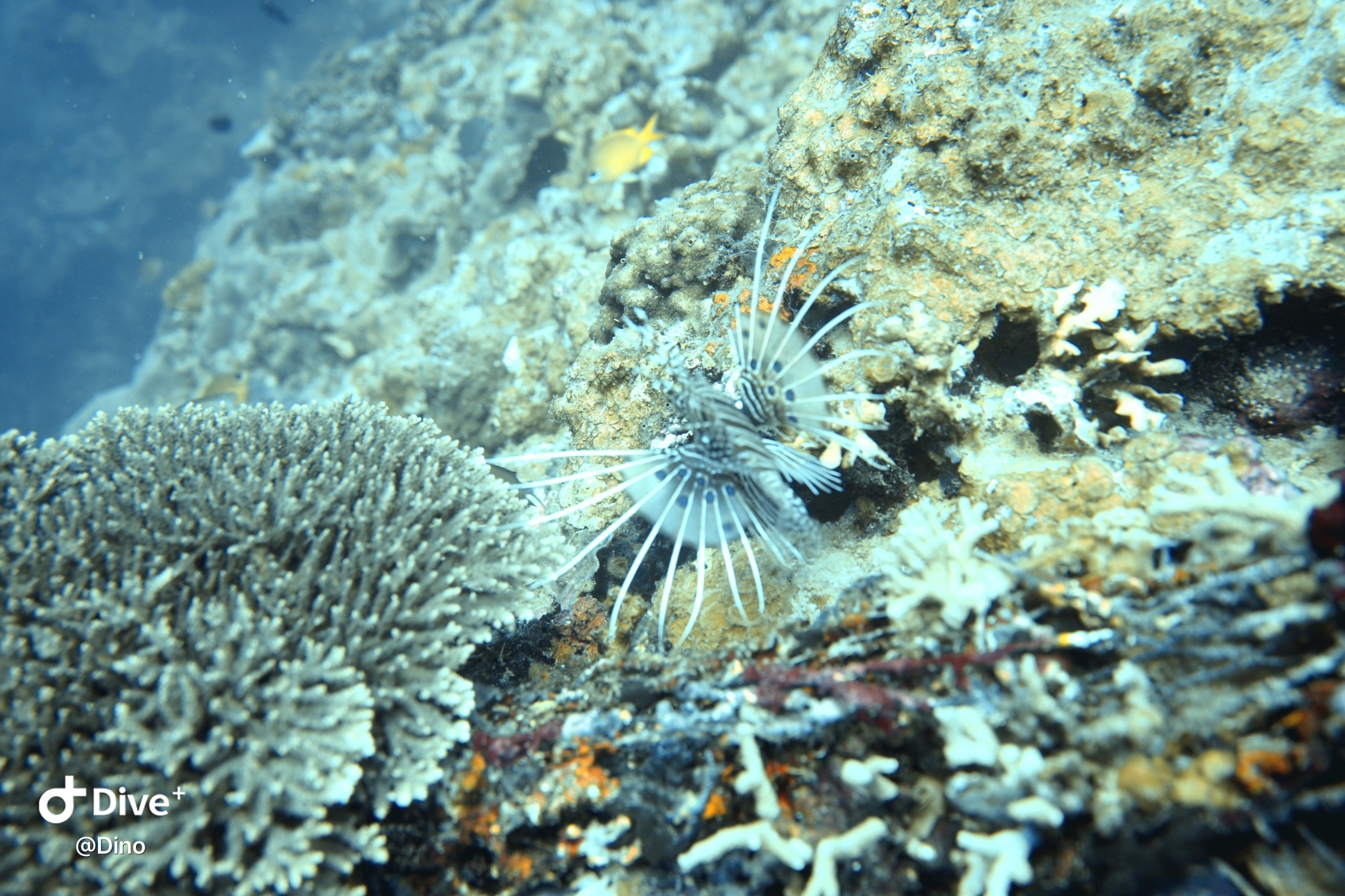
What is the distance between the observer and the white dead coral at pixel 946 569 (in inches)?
70.7

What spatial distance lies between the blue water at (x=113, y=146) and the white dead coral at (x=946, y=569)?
26.0 meters

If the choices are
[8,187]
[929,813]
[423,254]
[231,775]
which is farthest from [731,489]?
[8,187]

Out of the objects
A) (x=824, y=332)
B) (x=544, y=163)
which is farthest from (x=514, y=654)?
(x=544, y=163)

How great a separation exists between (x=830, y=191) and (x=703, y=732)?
108 inches

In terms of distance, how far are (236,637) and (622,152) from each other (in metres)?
6.29

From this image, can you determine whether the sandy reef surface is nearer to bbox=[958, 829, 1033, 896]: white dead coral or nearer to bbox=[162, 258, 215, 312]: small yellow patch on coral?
bbox=[958, 829, 1033, 896]: white dead coral

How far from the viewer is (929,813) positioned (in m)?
1.72

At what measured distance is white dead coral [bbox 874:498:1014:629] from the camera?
1.79 meters

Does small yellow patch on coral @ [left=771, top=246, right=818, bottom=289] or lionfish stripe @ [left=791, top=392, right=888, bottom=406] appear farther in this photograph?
small yellow patch on coral @ [left=771, top=246, right=818, bottom=289]

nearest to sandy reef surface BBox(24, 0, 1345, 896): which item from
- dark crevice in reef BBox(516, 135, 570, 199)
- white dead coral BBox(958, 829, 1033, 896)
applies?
white dead coral BBox(958, 829, 1033, 896)

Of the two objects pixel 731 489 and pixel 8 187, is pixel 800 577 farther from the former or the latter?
pixel 8 187

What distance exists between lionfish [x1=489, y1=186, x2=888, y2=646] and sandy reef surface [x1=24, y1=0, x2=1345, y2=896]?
18cm

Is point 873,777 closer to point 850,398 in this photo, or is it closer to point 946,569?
point 946,569

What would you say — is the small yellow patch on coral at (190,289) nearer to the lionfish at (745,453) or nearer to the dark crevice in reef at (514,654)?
the dark crevice in reef at (514,654)
